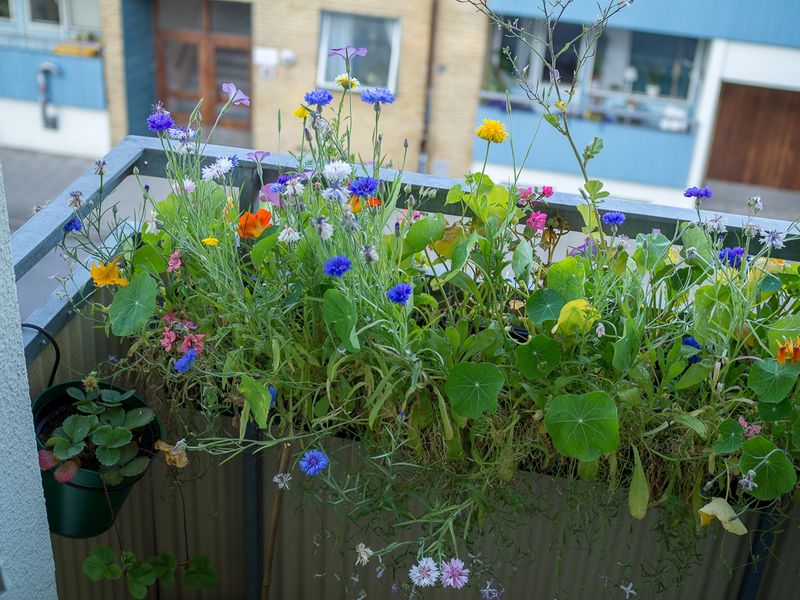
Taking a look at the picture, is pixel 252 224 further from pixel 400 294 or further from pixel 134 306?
pixel 400 294

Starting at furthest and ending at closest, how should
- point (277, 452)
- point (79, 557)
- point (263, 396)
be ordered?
1. point (79, 557)
2. point (277, 452)
3. point (263, 396)

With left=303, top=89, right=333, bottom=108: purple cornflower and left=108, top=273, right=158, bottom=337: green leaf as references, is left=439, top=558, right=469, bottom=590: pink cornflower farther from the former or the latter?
left=303, top=89, right=333, bottom=108: purple cornflower

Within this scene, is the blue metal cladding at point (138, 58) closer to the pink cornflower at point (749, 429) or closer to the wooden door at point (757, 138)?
the wooden door at point (757, 138)

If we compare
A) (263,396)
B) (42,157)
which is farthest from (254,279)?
(42,157)

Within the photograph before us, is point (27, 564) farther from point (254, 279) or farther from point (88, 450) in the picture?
point (254, 279)

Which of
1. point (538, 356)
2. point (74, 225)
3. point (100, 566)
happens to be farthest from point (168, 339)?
point (538, 356)

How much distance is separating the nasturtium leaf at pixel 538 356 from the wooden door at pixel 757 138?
8.54 m

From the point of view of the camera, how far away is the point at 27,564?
1.23 metres

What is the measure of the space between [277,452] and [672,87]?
834cm

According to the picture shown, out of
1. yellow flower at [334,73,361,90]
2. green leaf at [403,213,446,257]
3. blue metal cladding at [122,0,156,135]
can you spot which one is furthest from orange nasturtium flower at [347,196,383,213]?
blue metal cladding at [122,0,156,135]

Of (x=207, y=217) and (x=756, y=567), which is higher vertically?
(x=207, y=217)

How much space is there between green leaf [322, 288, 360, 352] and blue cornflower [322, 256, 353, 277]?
0.06m

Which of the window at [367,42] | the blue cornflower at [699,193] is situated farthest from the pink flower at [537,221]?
the window at [367,42]

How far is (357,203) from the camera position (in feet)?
4.38
